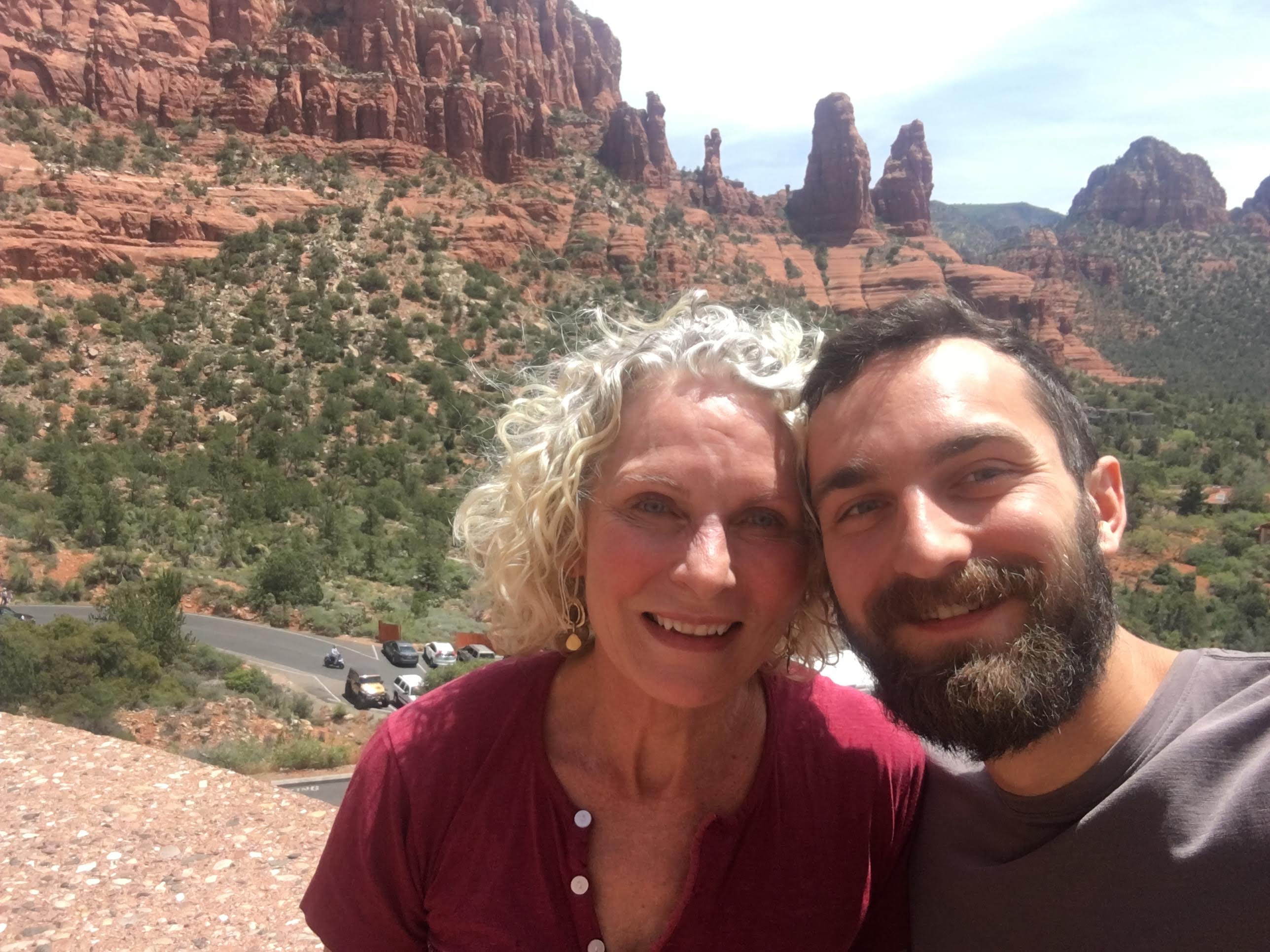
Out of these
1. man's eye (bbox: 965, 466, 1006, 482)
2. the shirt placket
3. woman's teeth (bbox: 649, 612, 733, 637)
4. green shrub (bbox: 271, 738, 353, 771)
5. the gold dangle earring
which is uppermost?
man's eye (bbox: 965, 466, 1006, 482)

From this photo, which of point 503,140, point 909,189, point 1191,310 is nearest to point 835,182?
point 909,189

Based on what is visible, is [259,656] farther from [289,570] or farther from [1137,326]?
[1137,326]

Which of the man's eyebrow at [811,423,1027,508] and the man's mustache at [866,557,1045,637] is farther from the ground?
the man's eyebrow at [811,423,1027,508]

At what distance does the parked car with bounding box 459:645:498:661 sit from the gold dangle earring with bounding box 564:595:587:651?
47.2 ft

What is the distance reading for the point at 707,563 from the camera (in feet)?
5.49

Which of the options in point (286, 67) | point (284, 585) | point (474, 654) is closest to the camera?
point (474, 654)

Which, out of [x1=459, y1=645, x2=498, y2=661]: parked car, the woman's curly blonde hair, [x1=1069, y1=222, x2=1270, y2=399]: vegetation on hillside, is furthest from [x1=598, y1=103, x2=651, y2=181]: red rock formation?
the woman's curly blonde hair

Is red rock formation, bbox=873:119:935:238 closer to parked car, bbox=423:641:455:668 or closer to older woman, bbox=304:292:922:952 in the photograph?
parked car, bbox=423:641:455:668

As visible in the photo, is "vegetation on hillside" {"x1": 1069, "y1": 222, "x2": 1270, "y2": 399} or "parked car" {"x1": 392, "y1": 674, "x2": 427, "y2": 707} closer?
"parked car" {"x1": 392, "y1": 674, "x2": 427, "y2": 707}

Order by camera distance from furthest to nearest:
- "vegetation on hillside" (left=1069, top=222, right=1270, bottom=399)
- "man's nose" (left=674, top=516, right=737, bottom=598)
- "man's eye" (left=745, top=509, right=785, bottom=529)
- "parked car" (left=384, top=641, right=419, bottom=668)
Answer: "vegetation on hillside" (left=1069, top=222, right=1270, bottom=399), "parked car" (left=384, top=641, right=419, bottom=668), "man's eye" (left=745, top=509, right=785, bottom=529), "man's nose" (left=674, top=516, right=737, bottom=598)

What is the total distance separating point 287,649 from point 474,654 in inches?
139

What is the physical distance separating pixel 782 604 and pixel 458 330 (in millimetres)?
38378

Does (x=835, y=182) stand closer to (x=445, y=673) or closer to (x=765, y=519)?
(x=445, y=673)

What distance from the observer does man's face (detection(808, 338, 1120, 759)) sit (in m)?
1.54
